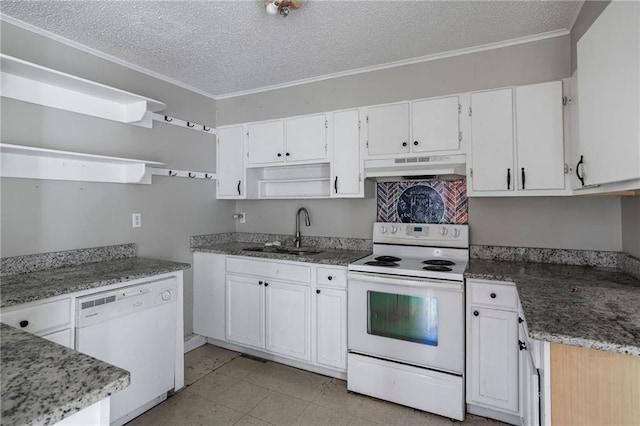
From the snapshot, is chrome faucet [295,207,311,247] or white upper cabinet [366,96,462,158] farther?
chrome faucet [295,207,311,247]

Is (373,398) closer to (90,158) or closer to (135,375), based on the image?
(135,375)

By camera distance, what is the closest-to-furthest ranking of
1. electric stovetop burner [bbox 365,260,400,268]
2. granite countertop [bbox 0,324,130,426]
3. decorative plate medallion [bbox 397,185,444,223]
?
granite countertop [bbox 0,324,130,426] < electric stovetop burner [bbox 365,260,400,268] < decorative plate medallion [bbox 397,185,444,223]

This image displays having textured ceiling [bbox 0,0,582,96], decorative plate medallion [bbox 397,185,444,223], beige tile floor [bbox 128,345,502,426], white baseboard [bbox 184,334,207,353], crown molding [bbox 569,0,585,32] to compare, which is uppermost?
textured ceiling [bbox 0,0,582,96]

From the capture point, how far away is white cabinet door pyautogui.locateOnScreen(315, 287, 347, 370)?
2441mm

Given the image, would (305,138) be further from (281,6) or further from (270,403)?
(270,403)

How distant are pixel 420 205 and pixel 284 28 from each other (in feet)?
5.69

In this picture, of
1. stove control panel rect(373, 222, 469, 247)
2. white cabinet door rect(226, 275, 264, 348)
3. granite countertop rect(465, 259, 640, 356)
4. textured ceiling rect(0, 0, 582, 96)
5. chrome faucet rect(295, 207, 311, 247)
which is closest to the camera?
granite countertop rect(465, 259, 640, 356)

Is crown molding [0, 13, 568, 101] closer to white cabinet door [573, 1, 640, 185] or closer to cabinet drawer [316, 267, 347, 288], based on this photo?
white cabinet door [573, 1, 640, 185]

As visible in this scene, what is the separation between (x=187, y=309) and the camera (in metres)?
3.12

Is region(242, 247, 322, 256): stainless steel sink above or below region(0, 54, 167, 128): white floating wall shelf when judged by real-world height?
below

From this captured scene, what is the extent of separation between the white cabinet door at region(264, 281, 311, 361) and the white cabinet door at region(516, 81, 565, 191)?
5.99 ft

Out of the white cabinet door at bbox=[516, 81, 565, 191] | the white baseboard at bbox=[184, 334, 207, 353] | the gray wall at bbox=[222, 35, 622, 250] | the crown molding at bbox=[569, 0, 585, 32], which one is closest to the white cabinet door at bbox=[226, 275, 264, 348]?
the white baseboard at bbox=[184, 334, 207, 353]

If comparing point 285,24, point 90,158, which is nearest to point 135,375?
A: point 90,158

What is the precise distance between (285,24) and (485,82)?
1.55 m
